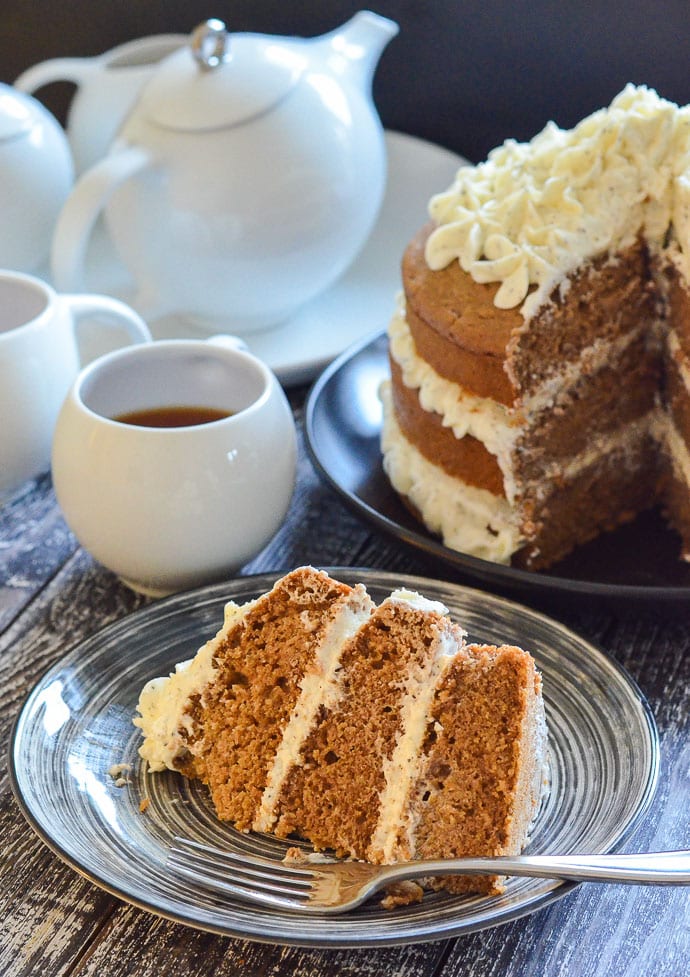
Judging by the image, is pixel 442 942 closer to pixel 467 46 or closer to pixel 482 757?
pixel 482 757

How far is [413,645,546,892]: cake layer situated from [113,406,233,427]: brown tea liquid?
59 cm

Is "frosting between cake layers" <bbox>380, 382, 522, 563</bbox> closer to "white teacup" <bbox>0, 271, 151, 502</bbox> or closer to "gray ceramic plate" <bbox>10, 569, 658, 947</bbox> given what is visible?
"gray ceramic plate" <bbox>10, 569, 658, 947</bbox>

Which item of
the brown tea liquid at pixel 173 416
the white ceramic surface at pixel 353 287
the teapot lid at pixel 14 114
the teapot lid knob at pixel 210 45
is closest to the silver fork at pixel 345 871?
the brown tea liquid at pixel 173 416

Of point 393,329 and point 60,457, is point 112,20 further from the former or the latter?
point 60,457

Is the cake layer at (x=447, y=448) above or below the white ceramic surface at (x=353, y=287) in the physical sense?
above

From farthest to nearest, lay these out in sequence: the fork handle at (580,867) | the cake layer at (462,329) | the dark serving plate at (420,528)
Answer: the cake layer at (462,329) < the dark serving plate at (420,528) < the fork handle at (580,867)

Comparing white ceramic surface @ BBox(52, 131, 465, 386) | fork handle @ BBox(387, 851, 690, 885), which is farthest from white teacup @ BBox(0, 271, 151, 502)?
fork handle @ BBox(387, 851, 690, 885)

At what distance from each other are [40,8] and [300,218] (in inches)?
43.9

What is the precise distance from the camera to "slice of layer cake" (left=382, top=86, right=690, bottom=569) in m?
1.68

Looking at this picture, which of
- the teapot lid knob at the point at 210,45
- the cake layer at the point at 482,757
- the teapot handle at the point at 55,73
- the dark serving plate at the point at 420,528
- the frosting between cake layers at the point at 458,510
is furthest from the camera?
the teapot handle at the point at 55,73

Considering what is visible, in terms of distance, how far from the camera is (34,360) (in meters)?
1.79

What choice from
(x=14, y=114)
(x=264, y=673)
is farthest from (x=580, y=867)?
(x=14, y=114)

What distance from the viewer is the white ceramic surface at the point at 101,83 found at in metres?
2.44

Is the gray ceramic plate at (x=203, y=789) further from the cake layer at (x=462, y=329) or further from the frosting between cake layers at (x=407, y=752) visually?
the cake layer at (x=462, y=329)
